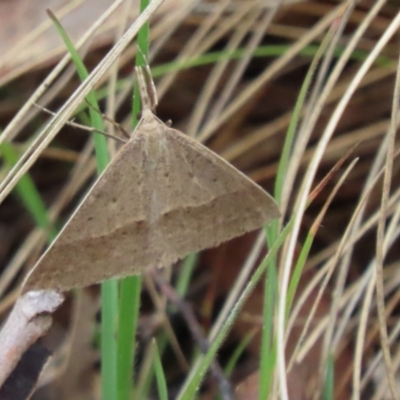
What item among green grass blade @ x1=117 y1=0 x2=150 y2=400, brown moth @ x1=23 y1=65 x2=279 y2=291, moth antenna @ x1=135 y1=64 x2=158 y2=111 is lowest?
green grass blade @ x1=117 y1=0 x2=150 y2=400

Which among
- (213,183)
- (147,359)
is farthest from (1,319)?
(213,183)

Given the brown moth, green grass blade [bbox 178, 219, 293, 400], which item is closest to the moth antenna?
the brown moth

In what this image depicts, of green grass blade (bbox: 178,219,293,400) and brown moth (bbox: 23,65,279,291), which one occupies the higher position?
brown moth (bbox: 23,65,279,291)

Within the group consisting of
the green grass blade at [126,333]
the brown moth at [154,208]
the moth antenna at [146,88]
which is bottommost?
the green grass blade at [126,333]

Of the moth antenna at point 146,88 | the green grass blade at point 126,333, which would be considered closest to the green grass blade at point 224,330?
the green grass blade at point 126,333

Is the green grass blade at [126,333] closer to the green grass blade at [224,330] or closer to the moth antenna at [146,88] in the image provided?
the moth antenna at [146,88]

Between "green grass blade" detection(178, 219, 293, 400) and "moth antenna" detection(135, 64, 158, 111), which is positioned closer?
"green grass blade" detection(178, 219, 293, 400)

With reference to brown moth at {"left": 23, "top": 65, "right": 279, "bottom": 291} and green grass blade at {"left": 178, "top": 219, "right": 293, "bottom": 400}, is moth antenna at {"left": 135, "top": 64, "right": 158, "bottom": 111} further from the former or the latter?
green grass blade at {"left": 178, "top": 219, "right": 293, "bottom": 400}
